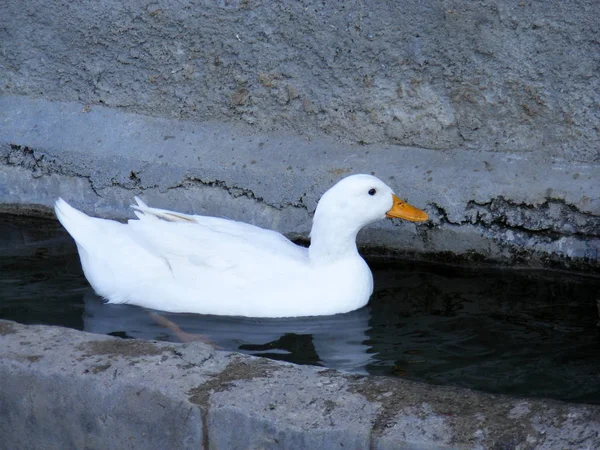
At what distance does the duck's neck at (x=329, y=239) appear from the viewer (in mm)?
4555

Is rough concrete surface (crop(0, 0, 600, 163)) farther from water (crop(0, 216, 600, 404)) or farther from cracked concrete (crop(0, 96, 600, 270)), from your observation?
water (crop(0, 216, 600, 404))

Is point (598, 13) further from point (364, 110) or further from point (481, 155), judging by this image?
point (364, 110)

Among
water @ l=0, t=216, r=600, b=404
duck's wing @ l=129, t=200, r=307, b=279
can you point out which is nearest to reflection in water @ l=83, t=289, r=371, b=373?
water @ l=0, t=216, r=600, b=404

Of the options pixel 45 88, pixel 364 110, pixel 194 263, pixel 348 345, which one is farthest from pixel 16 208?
pixel 348 345

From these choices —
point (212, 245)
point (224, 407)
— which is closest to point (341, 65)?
point (212, 245)

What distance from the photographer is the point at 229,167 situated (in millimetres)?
5496

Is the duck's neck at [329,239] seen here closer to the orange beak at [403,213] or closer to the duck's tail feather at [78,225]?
the orange beak at [403,213]

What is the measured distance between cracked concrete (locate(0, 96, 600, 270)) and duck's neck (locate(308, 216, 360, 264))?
0.69 metres

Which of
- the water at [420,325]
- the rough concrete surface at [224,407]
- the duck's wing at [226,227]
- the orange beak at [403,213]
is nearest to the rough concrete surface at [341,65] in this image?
the orange beak at [403,213]

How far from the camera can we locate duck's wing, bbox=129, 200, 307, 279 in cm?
449

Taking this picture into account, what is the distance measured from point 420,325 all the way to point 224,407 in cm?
170

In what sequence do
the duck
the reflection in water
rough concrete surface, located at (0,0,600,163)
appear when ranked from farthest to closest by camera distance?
1. rough concrete surface, located at (0,0,600,163)
2. the duck
3. the reflection in water

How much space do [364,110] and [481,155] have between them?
72 centimetres

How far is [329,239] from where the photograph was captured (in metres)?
4.55
